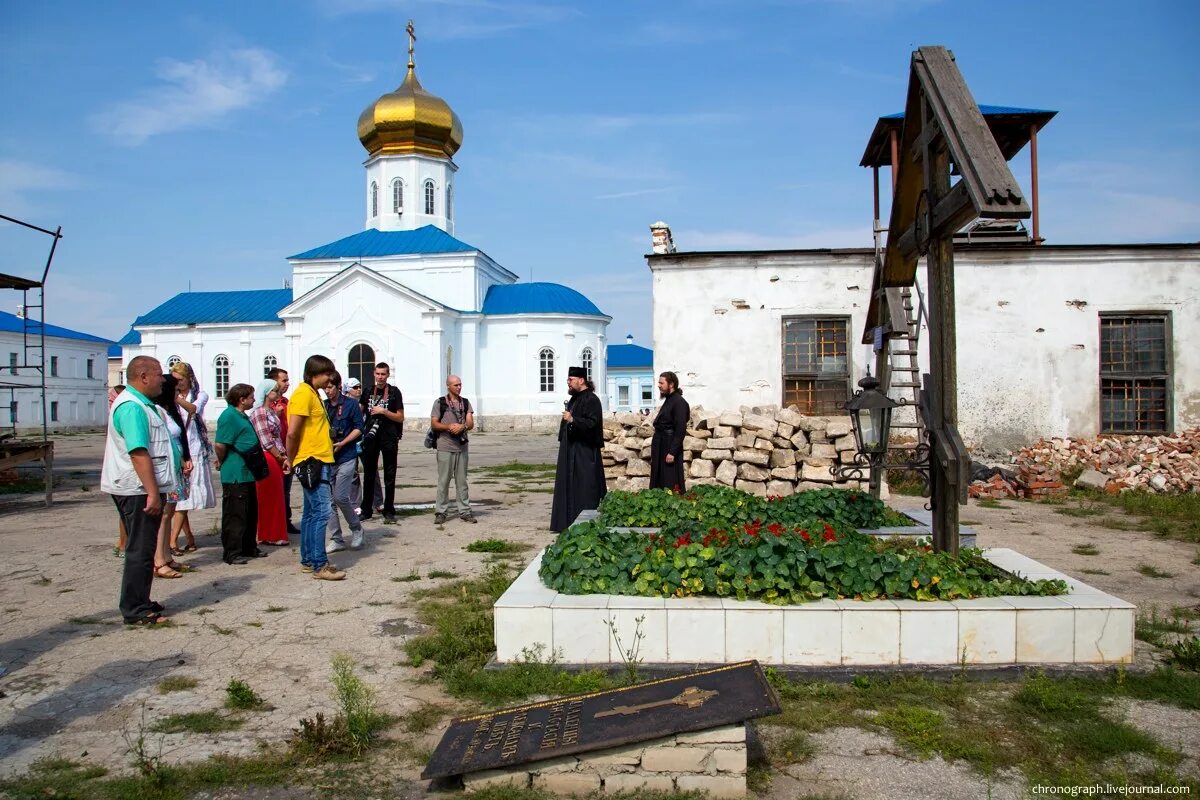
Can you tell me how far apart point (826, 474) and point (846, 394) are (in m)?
2.44

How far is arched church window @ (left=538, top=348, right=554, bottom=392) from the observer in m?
39.2

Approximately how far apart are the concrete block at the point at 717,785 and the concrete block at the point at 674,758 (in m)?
0.04

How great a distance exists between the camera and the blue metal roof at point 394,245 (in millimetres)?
39625

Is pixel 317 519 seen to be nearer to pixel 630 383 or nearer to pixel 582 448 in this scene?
pixel 582 448

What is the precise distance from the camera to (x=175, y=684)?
15.3ft

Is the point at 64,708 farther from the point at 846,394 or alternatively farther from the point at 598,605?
the point at 846,394

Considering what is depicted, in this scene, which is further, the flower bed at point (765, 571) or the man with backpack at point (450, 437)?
the man with backpack at point (450, 437)

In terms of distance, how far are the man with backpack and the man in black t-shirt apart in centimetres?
59

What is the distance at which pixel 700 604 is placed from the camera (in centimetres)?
472

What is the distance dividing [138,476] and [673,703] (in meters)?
3.93

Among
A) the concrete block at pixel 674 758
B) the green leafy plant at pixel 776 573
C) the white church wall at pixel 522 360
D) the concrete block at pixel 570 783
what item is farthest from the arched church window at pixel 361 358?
the concrete block at pixel 674 758

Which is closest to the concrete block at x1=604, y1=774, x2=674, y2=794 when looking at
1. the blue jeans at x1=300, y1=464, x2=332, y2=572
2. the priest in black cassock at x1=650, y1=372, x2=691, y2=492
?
the blue jeans at x1=300, y1=464, x2=332, y2=572

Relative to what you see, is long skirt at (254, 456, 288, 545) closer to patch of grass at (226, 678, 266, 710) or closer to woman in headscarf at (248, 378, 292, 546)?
woman in headscarf at (248, 378, 292, 546)

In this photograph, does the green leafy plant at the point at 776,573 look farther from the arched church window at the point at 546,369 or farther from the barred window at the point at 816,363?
the arched church window at the point at 546,369
